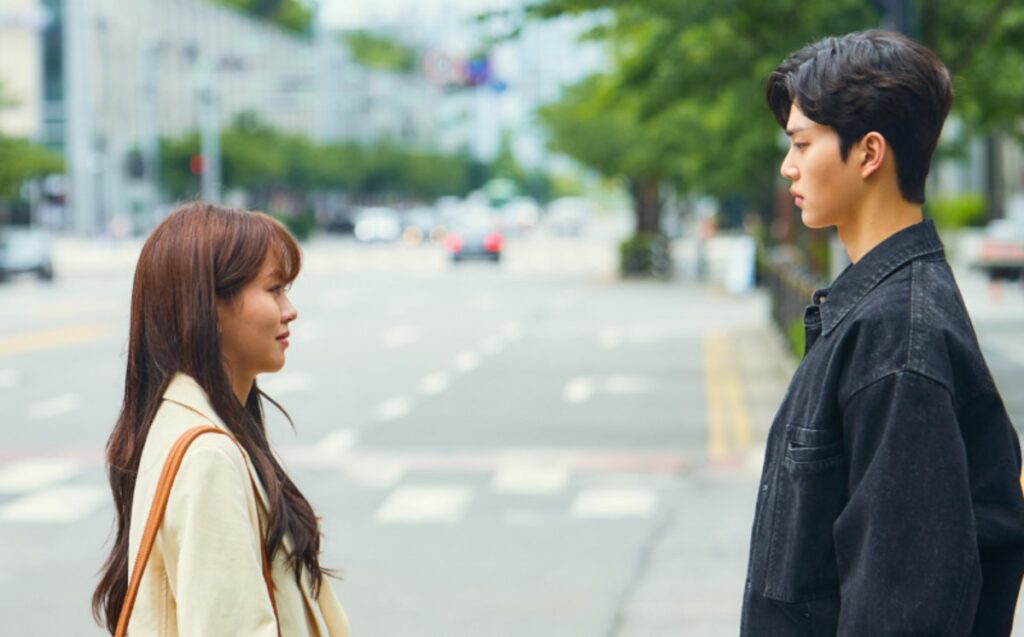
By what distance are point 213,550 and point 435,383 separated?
1568cm

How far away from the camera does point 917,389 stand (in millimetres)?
2328

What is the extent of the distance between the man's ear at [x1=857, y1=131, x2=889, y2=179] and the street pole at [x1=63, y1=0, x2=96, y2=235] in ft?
268

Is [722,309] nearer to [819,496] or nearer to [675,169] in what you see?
[675,169]

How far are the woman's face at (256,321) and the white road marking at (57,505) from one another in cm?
771

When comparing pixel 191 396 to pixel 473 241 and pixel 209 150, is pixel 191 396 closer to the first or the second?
pixel 473 241

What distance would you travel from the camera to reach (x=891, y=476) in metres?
2.33

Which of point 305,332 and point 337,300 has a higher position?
point 305,332

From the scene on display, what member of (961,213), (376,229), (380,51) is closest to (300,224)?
(376,229)

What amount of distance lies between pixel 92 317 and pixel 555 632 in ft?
77.8

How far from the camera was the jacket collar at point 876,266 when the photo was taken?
2.50 meters

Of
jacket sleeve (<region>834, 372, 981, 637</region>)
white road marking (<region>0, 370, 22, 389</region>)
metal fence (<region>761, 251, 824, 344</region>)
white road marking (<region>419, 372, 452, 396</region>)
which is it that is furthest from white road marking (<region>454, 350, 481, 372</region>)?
jacket sleeve (<region>834, 372, 981, 637</region>)

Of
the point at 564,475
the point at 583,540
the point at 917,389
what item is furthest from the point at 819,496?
the point at 564,475

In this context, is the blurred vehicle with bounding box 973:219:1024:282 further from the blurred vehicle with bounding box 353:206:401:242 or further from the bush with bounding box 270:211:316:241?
the bush with bounding box 270:211:316:241

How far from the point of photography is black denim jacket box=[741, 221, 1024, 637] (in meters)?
2.33
